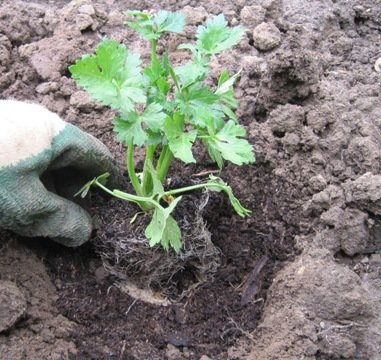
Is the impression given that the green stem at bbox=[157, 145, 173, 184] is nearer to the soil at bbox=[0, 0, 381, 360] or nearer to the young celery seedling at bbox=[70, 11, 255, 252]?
the young celery seedling at bbox=[70, 11, 255, 252]

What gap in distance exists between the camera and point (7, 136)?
1.92 m

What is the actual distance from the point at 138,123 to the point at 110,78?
142mm

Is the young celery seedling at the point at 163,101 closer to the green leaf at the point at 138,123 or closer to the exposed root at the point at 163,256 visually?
the green leaf at the point at 138,123

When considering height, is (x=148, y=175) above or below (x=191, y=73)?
below

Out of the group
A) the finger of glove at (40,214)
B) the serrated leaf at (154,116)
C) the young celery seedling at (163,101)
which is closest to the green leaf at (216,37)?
the young celery seedling at (163,101)

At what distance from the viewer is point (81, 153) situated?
2.12m

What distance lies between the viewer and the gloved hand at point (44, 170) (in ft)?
6.36

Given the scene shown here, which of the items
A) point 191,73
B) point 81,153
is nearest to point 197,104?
point 191,73

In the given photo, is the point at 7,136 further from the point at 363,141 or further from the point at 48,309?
the point at 363,141

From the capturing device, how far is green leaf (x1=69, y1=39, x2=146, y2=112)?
1817 millimetres

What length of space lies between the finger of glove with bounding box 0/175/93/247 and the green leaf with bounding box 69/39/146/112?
1.14 feet

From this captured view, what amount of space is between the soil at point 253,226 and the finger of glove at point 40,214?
8 cm

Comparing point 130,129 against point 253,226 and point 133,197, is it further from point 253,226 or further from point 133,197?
point 253,226

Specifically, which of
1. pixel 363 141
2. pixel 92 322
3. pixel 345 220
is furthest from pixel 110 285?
pixel 363 141
